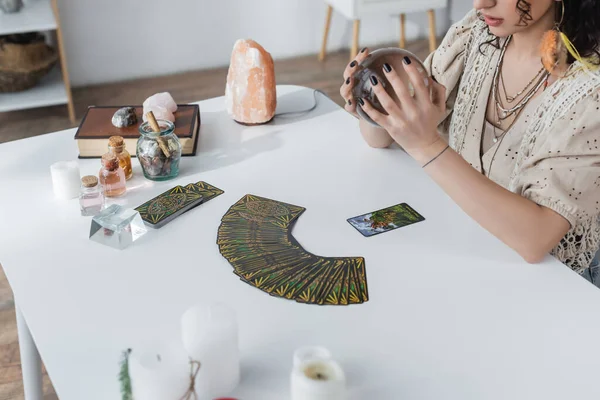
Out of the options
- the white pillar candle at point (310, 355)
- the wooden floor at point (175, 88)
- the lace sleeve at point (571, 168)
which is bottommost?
the wooden floor at point (175, 88)

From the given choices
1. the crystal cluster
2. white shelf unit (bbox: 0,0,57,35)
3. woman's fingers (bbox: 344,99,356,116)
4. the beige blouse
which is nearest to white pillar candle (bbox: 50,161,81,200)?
the crystal cluster

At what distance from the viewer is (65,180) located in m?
1.32

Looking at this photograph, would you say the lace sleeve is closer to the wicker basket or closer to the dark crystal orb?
the dark crystal orb

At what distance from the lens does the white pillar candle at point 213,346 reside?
857mm

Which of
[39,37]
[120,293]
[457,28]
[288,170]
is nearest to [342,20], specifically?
[39,37]

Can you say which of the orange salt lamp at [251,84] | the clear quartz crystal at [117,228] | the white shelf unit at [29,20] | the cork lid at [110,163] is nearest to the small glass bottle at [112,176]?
the cork lid at [110,163]

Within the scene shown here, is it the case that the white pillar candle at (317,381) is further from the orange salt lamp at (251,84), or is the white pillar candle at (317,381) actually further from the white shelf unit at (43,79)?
the white shelf unit at (43,79)

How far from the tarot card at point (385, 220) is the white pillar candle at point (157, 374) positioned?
48 centimetres

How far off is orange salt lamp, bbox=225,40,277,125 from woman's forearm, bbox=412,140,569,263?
0.55 metres

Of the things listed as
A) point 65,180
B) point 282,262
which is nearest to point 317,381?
point 282,262

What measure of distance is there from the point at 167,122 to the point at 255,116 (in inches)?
10.3

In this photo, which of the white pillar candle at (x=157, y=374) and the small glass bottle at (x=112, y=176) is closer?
the white pillar candle at (x=157, y=374)

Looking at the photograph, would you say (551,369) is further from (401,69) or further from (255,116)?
(255,116)

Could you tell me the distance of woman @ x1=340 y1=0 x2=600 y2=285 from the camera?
115cm
